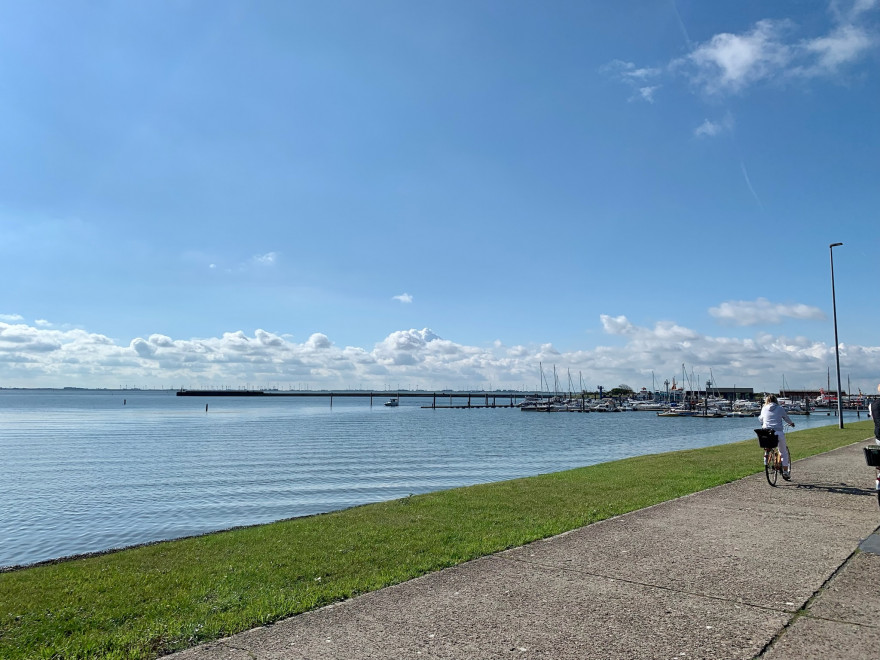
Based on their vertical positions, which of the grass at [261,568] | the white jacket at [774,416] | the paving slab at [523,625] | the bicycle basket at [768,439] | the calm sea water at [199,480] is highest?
the white jacket at [774,416]

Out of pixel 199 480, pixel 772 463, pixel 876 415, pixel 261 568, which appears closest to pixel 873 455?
pixel 876 415

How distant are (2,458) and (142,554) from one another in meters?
35.7

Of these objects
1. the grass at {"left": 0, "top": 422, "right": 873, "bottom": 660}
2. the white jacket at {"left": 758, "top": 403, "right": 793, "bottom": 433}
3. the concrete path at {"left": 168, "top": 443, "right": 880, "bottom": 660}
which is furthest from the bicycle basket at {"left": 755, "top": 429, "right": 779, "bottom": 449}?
the concrete path at {"left": 168, "top": 443, "right": 880, "bottom": 660}

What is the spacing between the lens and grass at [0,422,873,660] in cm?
539

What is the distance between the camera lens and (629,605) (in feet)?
17.6

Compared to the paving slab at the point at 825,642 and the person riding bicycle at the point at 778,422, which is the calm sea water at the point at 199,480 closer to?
the person riding bicycle at the point at 778,422

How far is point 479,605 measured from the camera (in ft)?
17.9

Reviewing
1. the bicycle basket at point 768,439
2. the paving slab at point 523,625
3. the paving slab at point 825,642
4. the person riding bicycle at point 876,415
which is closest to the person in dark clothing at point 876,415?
the person riding bicycle at point 876,415

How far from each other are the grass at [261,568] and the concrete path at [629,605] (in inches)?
21.7

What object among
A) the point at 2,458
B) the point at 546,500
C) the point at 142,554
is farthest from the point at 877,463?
the point at 2,458

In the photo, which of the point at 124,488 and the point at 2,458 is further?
the point at 2,458

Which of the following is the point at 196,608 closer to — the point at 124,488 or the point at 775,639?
the point at 775,639

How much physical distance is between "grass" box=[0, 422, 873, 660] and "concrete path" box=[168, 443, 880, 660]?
1.81ft

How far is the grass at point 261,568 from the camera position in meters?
5.39
